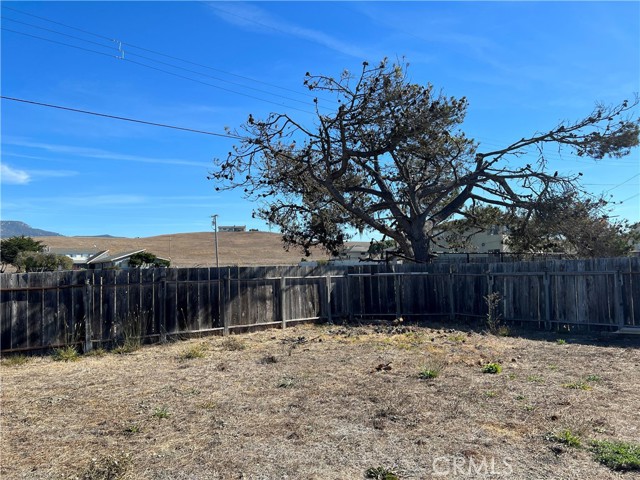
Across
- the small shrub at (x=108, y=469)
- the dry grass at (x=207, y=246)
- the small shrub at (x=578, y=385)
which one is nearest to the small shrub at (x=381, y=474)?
the small shrub at (x=108, y=469)

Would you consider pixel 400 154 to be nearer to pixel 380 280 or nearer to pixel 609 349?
pixel 380 280

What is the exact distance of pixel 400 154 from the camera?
18.8 meters

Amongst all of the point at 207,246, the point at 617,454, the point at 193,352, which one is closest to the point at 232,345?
the point at 193,352

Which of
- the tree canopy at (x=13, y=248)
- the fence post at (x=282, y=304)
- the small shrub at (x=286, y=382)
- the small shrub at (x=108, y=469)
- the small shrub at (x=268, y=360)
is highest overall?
the tree canopy at (x=13, y=248)

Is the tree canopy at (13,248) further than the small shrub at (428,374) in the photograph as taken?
Yes

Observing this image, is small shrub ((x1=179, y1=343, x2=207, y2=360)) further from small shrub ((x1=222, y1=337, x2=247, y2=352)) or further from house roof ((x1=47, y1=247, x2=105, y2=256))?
house roof ((x1=47, y1=247, x2=105, y2=256))

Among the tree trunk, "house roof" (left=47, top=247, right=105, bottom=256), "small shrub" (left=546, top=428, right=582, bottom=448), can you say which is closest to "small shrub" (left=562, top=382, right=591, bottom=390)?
"small shrub" (left=546, top=428, right=582, bottom=448)

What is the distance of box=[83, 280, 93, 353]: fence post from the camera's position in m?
11.0

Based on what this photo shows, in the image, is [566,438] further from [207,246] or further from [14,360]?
[207,246]

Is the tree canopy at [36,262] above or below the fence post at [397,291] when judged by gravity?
above

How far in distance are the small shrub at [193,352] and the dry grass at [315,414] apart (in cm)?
8

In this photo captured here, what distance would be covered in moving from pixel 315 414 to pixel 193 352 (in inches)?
196

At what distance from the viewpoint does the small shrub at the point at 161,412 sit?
6059mm

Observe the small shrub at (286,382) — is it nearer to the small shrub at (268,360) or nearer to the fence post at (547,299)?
the small shrub at (268,360)
